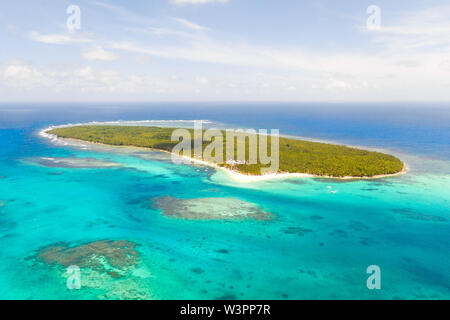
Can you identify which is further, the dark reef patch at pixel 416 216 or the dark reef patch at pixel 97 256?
the dark reef patch at pixel 416 216

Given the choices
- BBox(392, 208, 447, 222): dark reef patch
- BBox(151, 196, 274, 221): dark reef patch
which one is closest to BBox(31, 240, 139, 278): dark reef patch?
BBox(151, 196, 274, 221): dark reef patch

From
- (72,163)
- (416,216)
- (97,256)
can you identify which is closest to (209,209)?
(97,256)

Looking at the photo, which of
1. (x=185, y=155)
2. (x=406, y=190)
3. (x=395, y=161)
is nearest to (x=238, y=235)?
(x=406, y=190)

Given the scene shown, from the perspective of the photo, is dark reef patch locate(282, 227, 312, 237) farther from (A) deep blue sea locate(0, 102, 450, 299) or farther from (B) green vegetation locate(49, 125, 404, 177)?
(B) green vegetation locate(49, 125, 404, 177)

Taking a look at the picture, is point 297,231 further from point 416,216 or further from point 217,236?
point 416,216

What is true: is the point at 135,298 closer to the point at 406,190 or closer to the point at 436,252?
the point at 436,252

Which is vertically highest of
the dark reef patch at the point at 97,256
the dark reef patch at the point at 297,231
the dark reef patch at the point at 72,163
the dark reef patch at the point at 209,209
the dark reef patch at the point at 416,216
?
the dark reef patch at the point at 72,163

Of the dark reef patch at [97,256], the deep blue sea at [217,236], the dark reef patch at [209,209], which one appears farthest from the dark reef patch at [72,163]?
the dark reef patch at [97,256]

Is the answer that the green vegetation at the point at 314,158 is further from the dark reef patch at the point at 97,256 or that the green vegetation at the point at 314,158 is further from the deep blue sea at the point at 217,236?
the dark reef patch at the point at 97,256
